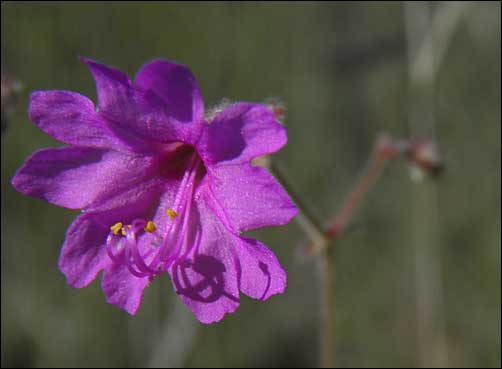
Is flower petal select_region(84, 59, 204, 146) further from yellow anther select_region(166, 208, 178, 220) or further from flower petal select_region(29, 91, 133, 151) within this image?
yellow anther select_region(166, 208, 178, 220)

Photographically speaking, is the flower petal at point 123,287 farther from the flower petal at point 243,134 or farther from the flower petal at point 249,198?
the flower petal at point 243,134

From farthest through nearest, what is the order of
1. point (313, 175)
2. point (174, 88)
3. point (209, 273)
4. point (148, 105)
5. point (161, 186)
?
point (313, 175), point (161, 186), point (209, 273), point (148, 105), point (174, 88)

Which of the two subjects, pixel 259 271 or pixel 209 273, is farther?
pixel 209 273

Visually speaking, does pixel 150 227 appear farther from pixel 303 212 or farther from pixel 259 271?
pixel 303 212

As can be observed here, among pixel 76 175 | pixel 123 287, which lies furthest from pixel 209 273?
pixel 76 175

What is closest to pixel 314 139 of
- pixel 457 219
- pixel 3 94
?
pixel 457 219

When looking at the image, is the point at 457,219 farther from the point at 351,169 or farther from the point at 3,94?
the point at 3,94

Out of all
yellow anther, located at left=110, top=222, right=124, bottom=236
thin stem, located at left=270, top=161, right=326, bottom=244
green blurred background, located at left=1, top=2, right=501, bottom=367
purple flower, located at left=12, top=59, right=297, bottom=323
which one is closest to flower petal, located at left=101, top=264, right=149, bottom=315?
purple flower, located at left=12, top=59, right=297, bottom=323

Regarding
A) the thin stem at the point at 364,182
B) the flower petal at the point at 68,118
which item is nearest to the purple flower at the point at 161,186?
the flower petal at the point at 68,118
